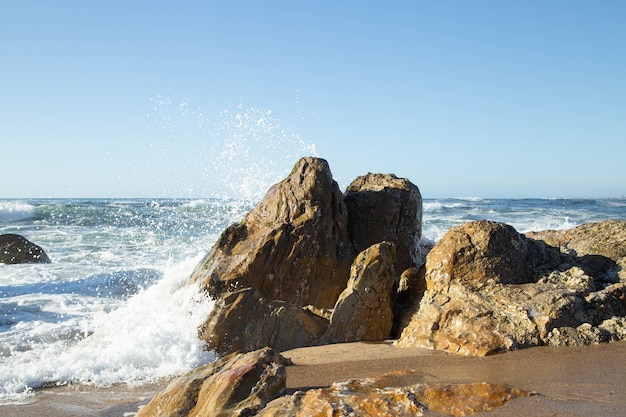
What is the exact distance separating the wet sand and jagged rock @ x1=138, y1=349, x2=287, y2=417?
52 cm

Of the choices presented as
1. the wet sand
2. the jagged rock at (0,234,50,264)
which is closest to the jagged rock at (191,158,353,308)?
the wet sand

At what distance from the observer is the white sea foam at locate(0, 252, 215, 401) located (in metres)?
5.28

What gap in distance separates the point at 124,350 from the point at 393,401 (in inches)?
142

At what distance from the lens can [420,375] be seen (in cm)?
377

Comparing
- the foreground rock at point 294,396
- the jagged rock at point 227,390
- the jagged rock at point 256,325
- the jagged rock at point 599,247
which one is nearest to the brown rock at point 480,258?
the jagged rock at point 599,247

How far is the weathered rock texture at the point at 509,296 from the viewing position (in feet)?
14.5

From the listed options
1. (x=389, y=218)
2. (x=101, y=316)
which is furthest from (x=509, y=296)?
(x=101, y=316)

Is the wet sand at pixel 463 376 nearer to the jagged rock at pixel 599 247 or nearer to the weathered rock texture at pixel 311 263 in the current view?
the weathered rock texture at pixel 311 263

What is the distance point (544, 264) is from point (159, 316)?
3.94 meters

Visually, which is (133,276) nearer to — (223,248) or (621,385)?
(223,248)

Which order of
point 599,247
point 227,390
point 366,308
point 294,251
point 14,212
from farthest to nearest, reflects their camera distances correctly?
point 14,212, point 294,251, point 599,247, point 366,308, point 227,390

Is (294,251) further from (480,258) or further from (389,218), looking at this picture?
(480,258)

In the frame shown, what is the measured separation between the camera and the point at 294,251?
21.2 ft

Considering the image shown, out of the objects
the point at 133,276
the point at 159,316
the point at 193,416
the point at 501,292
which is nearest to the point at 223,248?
the point at 159,316
